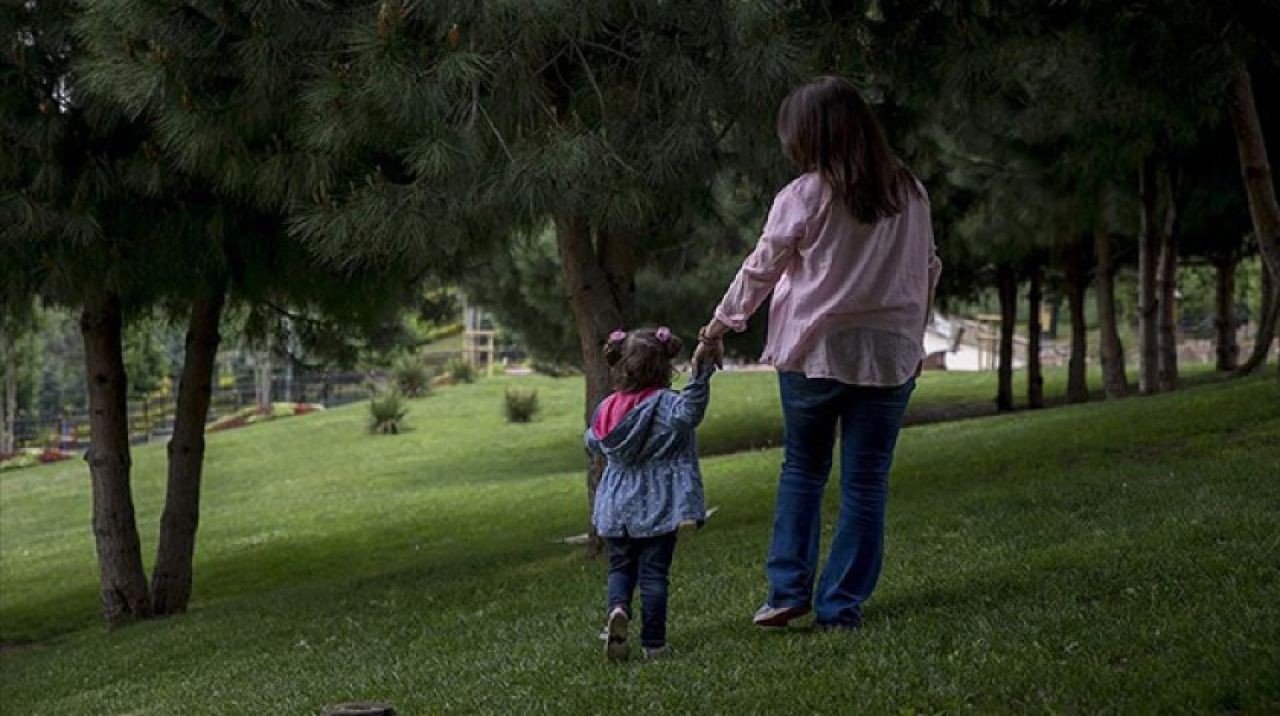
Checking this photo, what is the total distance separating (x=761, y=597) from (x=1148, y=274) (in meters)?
13.7

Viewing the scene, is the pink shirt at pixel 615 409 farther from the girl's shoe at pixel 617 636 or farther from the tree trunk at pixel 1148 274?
the tree trunk at pixel 1148 274

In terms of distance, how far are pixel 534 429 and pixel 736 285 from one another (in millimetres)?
29397

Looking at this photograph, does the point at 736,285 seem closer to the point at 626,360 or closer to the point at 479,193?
the point at 626,360

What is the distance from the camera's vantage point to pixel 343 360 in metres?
14.8

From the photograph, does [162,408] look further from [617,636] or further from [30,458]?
[617,636]

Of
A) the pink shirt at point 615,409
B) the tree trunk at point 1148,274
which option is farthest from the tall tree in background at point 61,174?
the tree trunk at point 1148,274

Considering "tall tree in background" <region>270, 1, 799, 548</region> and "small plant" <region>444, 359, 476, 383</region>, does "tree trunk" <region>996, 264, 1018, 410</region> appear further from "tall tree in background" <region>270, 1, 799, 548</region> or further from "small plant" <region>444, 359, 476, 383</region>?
"small plant" <region>444, 359, 476, 383</region>

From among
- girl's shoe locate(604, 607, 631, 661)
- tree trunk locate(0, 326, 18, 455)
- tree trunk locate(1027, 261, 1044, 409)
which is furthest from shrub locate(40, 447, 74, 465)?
girl's shoe locate(604, 607, 631, 661)

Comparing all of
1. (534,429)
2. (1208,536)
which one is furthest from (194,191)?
(534,429)

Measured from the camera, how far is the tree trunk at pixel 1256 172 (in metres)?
12.0

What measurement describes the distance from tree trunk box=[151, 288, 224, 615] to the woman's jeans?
342 inches

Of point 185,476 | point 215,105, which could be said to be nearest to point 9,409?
point 185,476

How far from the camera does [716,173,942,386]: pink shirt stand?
5.19m

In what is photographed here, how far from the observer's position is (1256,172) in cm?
1220
